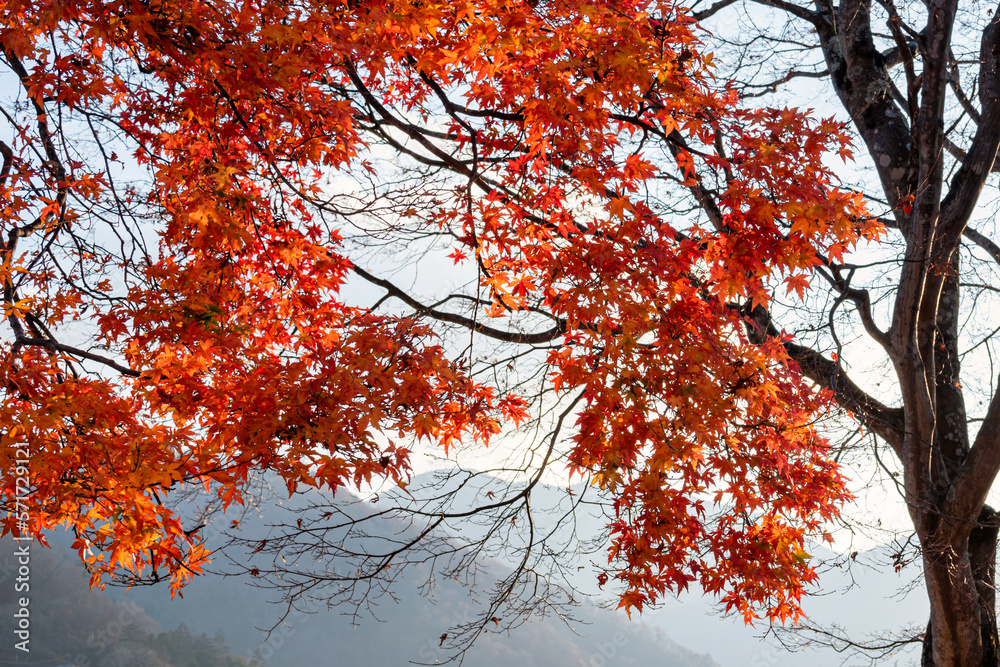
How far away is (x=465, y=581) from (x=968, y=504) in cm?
345

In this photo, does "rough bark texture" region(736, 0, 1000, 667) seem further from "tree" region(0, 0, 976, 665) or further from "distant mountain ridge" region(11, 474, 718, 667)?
"distant mountain ridge" region(11, 474, 718, 667)

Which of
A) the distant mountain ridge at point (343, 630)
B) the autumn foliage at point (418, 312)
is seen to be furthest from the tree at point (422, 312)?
the distant mountain ridge at point (343, 630)

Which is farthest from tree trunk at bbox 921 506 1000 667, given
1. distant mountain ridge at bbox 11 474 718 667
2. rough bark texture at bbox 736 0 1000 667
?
distant mountain ridge at bbox 11 474 718 667

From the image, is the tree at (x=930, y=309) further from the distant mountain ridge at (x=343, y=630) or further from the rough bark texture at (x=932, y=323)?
the distant mountain ridge at (x=343, y=630)

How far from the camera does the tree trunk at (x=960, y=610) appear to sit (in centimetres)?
375

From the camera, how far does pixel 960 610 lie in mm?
3818

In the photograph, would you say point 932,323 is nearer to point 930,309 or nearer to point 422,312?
point 930,309

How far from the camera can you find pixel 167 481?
107 inches

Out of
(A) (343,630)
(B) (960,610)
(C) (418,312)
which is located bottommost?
(A) (343,630)

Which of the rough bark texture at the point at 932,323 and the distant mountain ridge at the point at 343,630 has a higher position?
the rough bark texture at the point at 932,323

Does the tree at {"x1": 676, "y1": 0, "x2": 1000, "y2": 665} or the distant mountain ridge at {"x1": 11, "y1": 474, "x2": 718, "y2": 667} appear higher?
the tree at {"x1": 676, "y1": 0, "x2": 1000, "y2": 665}

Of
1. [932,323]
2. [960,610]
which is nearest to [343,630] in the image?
[960,610]

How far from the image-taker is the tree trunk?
148 inches

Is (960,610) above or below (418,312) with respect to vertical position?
below
